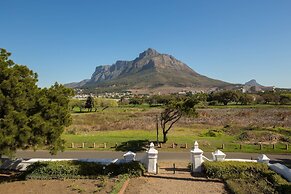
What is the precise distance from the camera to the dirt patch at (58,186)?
13188 millimetres

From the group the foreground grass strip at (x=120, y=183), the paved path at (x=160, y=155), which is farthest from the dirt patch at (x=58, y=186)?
the paved path at (x=160, y=155)

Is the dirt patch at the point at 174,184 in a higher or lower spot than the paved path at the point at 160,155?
higher

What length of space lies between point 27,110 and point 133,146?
1335 centimetres

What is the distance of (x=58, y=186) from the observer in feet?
45.8

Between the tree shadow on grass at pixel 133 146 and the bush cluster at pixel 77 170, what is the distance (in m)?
9.55

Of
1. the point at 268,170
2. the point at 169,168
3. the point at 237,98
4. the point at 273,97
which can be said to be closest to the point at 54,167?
the point at 169,168

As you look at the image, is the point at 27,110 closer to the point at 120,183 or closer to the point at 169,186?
the point at 120,183

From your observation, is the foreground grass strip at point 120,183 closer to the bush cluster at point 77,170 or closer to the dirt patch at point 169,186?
the dirt patch at point 169,186

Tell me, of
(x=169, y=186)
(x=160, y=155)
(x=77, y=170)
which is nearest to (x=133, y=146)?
(x=160, y=155)

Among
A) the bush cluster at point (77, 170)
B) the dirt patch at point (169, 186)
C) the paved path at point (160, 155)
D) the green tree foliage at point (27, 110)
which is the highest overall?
the green tree foliage at point (27, 110)

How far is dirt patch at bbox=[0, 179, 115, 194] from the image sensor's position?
13.2 meters

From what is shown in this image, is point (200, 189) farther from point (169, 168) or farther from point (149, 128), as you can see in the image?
point (149, 128)

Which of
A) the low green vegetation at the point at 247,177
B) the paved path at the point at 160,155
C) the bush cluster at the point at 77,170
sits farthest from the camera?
the paved path at the point at 160,155

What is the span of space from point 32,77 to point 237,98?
9837cm
